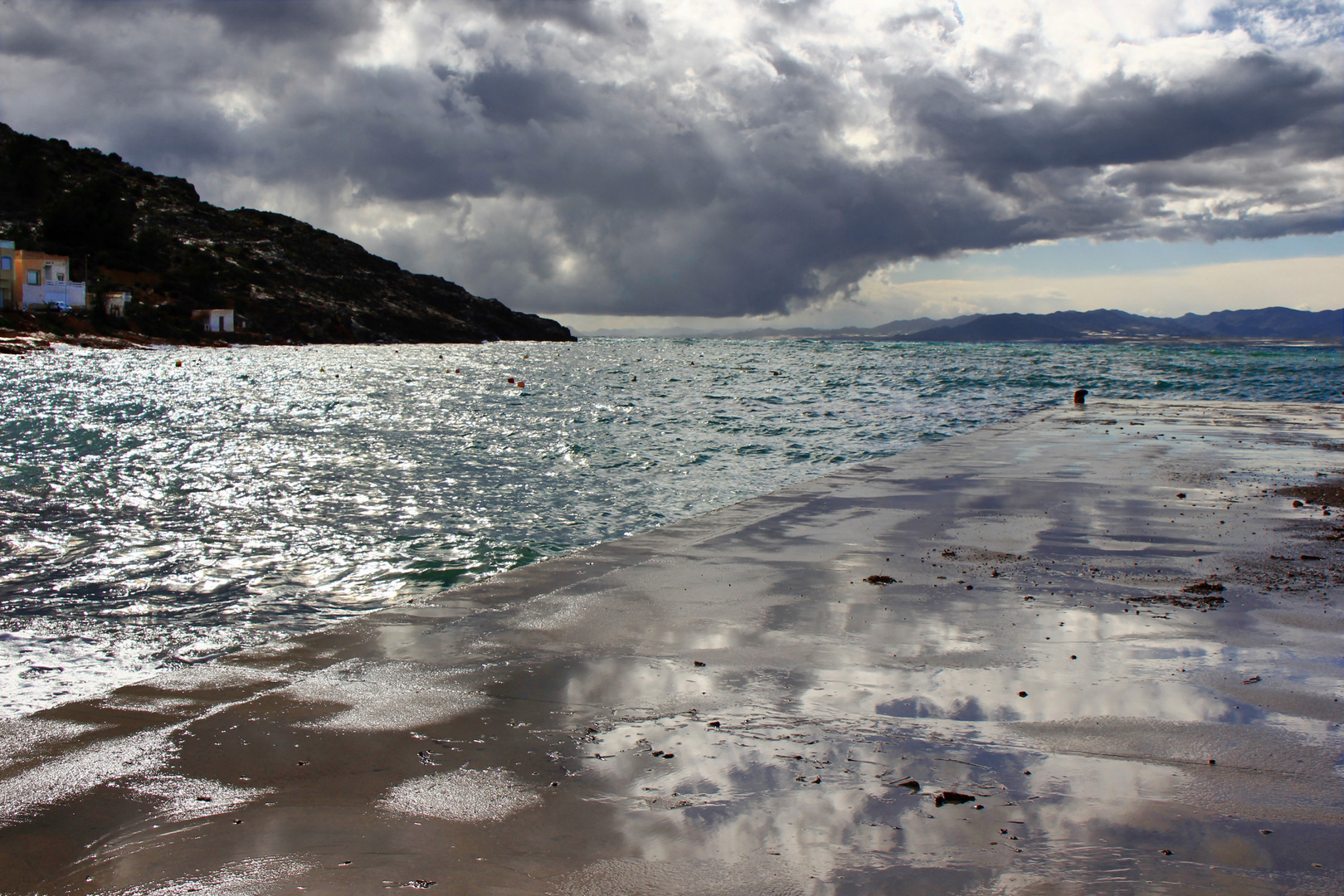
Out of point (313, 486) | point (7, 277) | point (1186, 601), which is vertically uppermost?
point (7, 277)

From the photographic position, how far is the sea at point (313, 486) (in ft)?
26.4

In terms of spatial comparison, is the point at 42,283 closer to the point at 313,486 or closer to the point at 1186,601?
the point at 313,486

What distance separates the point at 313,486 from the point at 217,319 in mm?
110364

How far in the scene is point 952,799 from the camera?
4.20 metres

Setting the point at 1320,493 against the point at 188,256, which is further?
the point at 188,256

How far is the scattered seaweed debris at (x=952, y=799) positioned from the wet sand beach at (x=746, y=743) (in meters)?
0.02

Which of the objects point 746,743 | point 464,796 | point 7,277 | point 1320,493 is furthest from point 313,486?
point 7,277

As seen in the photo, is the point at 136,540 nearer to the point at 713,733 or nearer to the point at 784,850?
the point at 713,733

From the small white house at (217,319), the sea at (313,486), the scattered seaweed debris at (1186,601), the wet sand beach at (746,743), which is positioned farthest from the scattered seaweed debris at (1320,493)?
the small white house at (217,319)

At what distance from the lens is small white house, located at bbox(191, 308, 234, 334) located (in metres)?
109

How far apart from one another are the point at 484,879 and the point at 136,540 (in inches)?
381

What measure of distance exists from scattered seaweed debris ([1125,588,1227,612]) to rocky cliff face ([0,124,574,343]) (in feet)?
337

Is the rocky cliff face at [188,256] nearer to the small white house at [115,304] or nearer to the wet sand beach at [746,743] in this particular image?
the small white house at [115,304]

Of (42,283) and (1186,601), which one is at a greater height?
(42,283)
